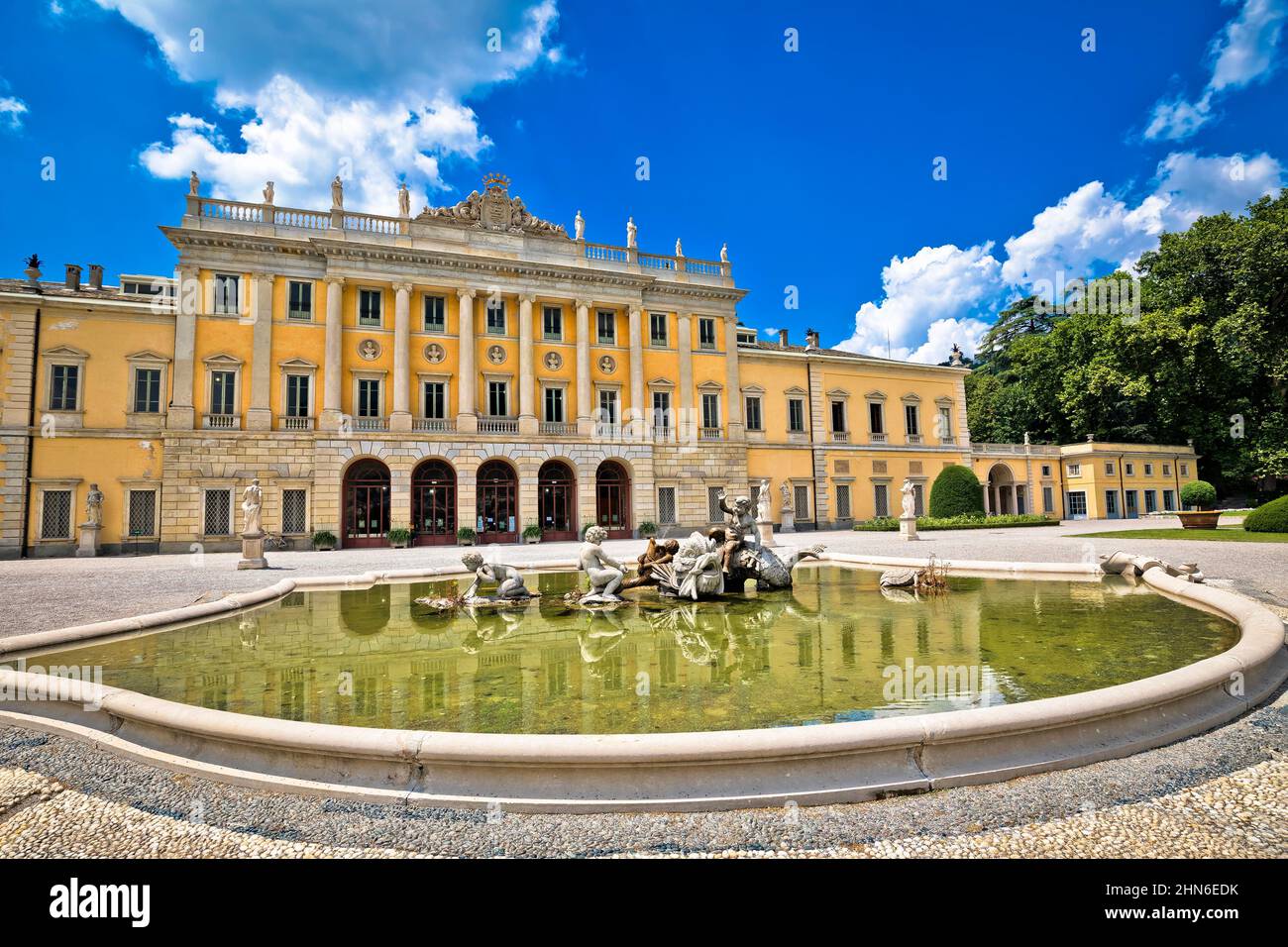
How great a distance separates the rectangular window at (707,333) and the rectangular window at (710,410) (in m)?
3.26

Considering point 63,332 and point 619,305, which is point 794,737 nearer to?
point 619,305

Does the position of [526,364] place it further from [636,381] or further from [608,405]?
[636,381]

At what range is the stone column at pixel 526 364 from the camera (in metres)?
31.2

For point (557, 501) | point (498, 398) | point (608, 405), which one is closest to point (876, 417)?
point (608, 405)

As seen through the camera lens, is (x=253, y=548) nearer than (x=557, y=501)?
Yes

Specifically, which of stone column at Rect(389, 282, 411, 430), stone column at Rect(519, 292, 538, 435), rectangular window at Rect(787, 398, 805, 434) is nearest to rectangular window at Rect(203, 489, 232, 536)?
stone column at Rect(389, 282, 411, 430)

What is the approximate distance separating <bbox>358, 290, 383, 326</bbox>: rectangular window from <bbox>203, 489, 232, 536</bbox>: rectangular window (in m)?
10.3

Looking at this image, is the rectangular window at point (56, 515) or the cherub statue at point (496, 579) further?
the rectangular window at point (56, 515)

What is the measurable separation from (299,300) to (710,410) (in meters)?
22.6

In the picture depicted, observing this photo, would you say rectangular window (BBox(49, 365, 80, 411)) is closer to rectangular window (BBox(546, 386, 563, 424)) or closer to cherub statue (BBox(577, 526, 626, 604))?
rectangular window (BBox(546, 386, 563, 424))

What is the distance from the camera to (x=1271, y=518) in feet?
65.1

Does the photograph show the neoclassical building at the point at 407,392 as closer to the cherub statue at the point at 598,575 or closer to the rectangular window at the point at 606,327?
the rectangular window at the point at 606,327

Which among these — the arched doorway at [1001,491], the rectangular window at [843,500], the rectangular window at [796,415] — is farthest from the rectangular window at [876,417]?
the arched doorway at [1001,491]
